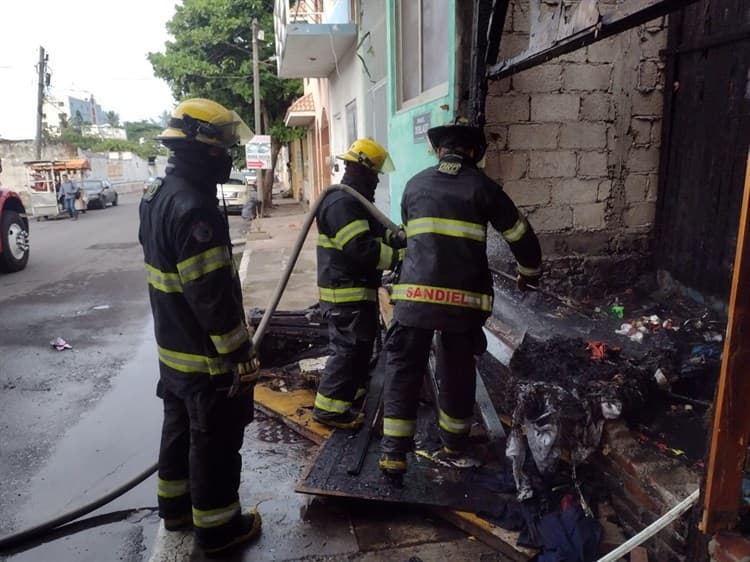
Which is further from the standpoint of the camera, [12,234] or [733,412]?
[12,234]

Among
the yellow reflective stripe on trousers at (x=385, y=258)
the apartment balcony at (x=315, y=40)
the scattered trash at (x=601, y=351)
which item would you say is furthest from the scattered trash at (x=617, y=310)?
the apartment balcony at (x=315, y=40)

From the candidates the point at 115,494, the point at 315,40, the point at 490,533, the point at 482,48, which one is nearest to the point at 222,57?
the point at 315,40

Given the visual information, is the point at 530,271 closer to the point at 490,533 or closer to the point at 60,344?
the point at 490,533

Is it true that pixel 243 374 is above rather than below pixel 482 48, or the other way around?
below

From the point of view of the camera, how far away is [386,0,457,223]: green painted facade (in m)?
4.23

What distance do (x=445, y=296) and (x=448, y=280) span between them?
8 centimetres

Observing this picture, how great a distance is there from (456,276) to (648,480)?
125 cm

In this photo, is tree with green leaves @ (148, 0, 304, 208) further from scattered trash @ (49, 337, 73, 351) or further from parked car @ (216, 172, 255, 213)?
scattered trash @ (49, 337, 73, 351)

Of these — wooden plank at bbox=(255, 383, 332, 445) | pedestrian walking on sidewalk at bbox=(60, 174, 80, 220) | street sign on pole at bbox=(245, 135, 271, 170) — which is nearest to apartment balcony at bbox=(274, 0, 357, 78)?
street sign on pole at bbox=(245, 135, 271, 170)

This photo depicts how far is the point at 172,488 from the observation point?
2850mm

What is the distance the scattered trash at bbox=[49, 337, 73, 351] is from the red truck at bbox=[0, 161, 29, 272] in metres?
4.76

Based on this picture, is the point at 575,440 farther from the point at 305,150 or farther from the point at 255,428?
the point at 305,150

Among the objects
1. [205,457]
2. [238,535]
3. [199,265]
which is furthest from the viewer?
[238,535]

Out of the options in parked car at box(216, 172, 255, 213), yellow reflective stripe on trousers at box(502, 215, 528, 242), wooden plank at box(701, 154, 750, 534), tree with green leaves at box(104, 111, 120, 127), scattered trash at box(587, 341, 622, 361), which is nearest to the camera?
wooden plank at box(701, 154, 750, 534)
